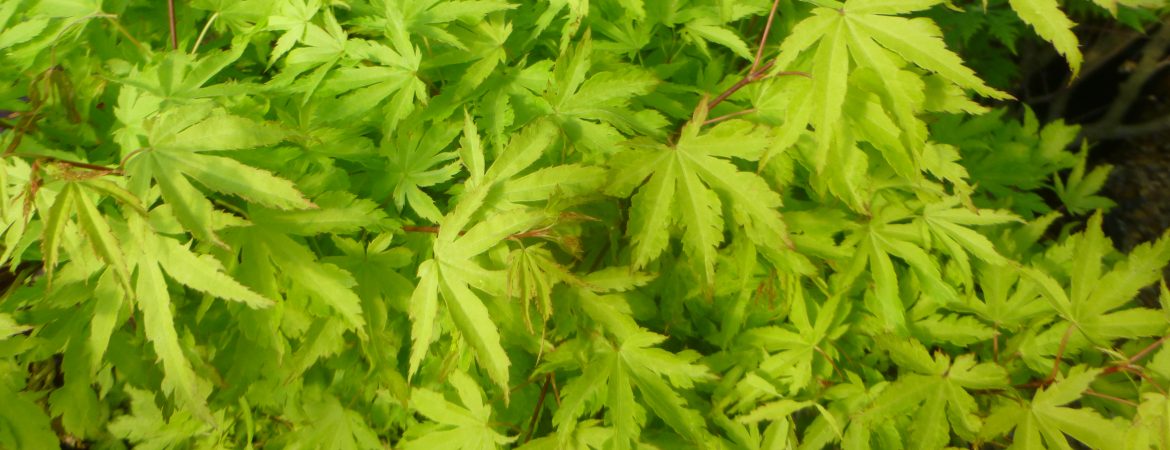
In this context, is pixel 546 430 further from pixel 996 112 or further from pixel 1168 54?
pixel 1168 54

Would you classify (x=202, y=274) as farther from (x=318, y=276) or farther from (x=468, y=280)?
(x=468, y=280)

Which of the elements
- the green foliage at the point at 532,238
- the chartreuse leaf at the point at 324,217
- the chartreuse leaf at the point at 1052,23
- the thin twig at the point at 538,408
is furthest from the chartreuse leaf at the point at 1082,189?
the chartreuse leaf at the point at 324,217

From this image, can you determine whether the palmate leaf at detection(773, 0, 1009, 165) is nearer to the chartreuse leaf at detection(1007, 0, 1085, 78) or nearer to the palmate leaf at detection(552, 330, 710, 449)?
the chartreuse leaf at detection(1007, 0, 1085, 78)

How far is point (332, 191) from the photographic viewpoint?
45.9 inches

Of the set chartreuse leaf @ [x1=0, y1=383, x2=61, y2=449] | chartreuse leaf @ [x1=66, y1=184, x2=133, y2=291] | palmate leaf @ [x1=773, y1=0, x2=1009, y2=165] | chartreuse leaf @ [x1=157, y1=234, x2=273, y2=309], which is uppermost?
palmate leaf @ [x1=773, y1=0, x2=1009, y2=165]

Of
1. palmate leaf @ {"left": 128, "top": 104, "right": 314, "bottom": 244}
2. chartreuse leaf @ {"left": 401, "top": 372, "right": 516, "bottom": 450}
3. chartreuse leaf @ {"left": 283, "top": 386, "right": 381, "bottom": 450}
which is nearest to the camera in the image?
palmate leaf @ {"left": 128, "top": 104, "right": 314, "bottom": 244}

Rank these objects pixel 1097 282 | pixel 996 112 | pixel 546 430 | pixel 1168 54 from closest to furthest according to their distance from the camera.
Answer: pixel 1097 282, pixel 546 430, pixel 996 112, pixel 1168 54

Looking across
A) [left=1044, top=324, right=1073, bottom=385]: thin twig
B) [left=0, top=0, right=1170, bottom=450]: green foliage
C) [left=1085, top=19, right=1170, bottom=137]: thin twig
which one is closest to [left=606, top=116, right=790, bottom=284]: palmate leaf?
[left=0, top=0, right=1170, bottom=450]: green foliage

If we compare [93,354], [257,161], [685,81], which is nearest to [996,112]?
[685,81]

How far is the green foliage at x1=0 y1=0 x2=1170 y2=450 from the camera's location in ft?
3.38

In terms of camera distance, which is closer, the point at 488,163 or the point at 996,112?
the point at 488,163

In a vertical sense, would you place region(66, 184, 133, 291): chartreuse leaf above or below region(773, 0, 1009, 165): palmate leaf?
below

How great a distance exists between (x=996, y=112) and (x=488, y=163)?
1.54 metres

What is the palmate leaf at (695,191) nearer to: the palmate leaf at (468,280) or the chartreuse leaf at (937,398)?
the palmate leaf at (468,280)
